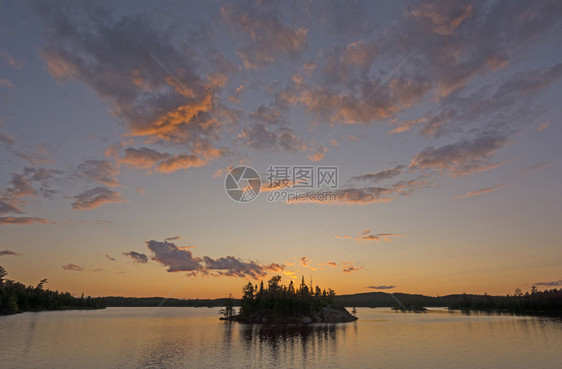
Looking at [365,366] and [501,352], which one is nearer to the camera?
[365,366]

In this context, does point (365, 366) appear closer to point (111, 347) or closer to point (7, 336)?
point (111, 347)

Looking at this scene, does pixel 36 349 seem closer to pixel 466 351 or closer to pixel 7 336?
pixel 7 336

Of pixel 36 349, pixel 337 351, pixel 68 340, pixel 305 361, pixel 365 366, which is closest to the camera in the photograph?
pixel 365 366

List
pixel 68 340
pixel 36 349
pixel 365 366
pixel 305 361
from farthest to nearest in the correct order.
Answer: pixel 68 340 → pixel 36 349 → pixel 305 361 → pixel 365 366

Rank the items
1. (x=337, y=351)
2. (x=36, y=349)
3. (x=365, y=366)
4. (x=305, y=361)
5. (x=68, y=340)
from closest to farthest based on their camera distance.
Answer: (x=365, y=366) → (x=305, y=361) → (x=36, y=349) → (x=337, y=351) → (x=68, y=340)

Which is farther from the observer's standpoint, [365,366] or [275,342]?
[275,342]

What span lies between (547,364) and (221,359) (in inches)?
3084

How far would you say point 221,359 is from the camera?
8869 cm

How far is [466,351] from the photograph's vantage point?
107250 millimetres

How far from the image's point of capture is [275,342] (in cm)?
12600

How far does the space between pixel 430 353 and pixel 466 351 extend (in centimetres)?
1306

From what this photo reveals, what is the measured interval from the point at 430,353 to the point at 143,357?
78.6 meters

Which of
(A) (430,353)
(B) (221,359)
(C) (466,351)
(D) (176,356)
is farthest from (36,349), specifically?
(C) (466,351)

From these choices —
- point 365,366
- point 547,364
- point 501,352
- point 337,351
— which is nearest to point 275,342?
point 337,351
